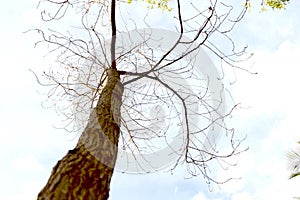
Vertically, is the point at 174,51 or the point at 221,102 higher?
the point at 174,51

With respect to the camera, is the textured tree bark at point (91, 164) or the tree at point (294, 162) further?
the tree at point (294, 162)

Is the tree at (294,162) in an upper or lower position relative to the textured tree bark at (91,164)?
upper

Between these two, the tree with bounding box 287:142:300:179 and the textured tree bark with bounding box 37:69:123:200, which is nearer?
the textured tree bark with bounding box 37:69:123:200

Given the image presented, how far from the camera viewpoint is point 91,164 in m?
2.37

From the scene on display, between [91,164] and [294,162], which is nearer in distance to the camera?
[91,164]

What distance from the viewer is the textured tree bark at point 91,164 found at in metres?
2.12

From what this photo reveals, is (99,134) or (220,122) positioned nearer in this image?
(99,134)

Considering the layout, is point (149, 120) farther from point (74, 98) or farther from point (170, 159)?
point (74, 98)

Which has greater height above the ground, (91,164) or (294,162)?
(294,162)

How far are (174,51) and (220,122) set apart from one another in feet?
3.44

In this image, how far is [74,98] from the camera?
4.33m

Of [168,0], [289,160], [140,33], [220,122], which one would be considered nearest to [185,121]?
[220,122]

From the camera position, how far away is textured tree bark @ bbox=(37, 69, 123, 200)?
83.4 inches

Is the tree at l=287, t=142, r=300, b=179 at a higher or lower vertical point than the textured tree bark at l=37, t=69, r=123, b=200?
higher
